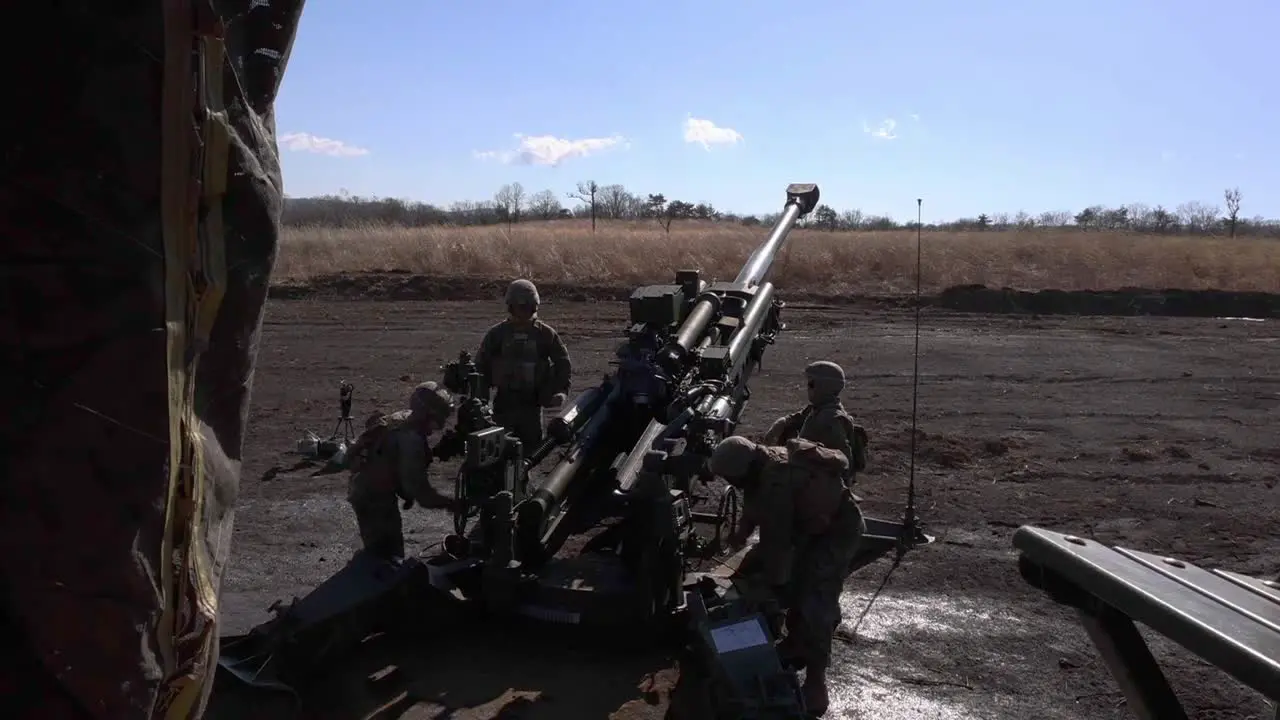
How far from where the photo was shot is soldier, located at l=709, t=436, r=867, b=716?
17.1 feet

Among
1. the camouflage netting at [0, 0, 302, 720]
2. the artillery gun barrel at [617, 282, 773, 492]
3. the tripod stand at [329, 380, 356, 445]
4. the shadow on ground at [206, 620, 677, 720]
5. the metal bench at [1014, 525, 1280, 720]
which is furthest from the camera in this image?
the tripod stand at [329, 380, 356, 445]

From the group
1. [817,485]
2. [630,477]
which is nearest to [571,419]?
[630,477]

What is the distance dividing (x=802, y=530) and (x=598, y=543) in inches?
91.9

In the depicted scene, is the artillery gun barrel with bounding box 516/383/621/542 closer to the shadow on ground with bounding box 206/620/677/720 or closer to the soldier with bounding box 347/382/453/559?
the soldier with bounding box 347/382/453/559

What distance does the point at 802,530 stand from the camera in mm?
5328

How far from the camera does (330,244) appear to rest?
27.9m

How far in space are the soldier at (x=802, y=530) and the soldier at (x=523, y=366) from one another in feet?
8.81

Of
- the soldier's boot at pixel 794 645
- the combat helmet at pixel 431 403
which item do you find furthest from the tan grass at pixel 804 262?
the soldier's boot at pixel 794 645

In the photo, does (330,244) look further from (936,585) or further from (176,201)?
(176,201)

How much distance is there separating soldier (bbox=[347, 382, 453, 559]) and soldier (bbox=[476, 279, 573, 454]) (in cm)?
202

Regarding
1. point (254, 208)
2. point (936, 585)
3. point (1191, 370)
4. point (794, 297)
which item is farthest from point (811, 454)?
point (794, 297)

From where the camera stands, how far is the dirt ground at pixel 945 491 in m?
5.65

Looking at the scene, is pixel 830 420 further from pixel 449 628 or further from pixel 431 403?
pixel 449 628

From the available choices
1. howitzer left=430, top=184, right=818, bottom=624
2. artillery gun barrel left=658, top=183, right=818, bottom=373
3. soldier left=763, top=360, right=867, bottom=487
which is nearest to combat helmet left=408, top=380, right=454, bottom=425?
howitzer left=430, top=184, right=818, bottom=624
